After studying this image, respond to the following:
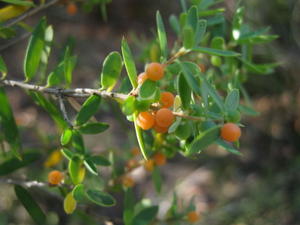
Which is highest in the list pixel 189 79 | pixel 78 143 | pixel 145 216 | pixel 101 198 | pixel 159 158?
pixel 189 79

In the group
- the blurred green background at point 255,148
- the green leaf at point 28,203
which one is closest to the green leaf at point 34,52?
the green leaf at point 28,203

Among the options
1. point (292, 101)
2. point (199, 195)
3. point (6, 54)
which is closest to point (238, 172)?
point (199, 195)

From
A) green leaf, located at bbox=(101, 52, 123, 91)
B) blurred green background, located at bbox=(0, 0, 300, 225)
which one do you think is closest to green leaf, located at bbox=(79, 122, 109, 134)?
green leaf, located at bbox=(101, 52, 123, 91)

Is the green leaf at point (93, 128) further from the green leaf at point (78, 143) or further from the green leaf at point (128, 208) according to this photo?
the green leaf at point (128, 208)

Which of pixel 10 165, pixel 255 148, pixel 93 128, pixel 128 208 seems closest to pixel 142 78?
pixel 93 128

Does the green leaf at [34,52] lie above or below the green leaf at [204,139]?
above

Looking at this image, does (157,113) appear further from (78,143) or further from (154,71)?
(78,143)
